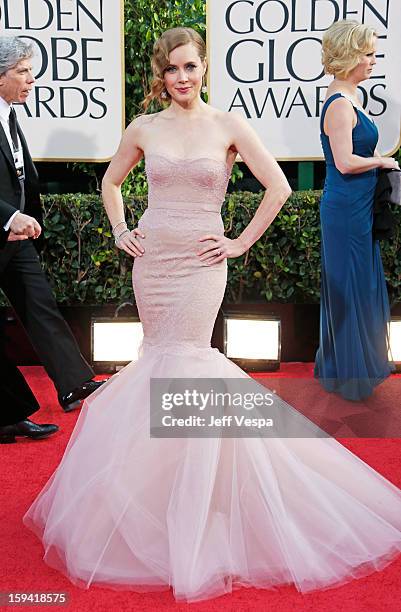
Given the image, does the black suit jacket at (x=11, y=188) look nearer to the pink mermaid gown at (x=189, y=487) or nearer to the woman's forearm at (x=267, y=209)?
the pink mermaid gown at (x=189, y=487)

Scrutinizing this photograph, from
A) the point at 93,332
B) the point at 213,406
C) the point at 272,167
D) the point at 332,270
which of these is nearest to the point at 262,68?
the point at 332,270

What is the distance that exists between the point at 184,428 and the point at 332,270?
206cm

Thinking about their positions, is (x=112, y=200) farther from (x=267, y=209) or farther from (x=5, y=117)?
(x=5, y=117)

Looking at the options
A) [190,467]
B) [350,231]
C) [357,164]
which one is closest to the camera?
[190,467]

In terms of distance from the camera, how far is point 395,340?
5238 mm

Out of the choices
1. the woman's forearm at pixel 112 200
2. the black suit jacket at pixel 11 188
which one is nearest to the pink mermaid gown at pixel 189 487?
the woman's forearm at pixel 112 200

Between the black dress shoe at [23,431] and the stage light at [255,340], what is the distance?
5.69 ft

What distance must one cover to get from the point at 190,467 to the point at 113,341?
2695 millimetres

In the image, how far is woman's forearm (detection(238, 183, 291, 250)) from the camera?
2.86m

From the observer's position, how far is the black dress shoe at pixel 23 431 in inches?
158

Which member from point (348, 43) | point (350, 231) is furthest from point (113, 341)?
point (348, 43)

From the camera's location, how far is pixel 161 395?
2.83 m

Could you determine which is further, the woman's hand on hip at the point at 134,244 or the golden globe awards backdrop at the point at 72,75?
the golden globe awards backdrop at the point at 72,75

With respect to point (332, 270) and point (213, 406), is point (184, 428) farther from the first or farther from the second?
point (332, 270)
